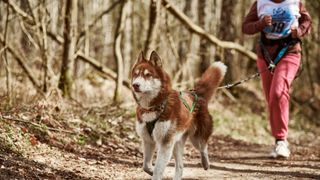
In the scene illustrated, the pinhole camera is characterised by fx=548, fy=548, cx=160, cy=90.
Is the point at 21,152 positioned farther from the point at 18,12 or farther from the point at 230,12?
the point at 230,12

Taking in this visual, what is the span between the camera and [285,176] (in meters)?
5.73

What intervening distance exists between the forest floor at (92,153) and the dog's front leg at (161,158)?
678 mm

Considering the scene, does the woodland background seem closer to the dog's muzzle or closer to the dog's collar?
the dog's collar

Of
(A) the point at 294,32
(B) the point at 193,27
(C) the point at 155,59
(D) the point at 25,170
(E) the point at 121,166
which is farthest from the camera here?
(B) the point at 193,27

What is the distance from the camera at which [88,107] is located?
28.6ft

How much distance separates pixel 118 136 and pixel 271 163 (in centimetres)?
218

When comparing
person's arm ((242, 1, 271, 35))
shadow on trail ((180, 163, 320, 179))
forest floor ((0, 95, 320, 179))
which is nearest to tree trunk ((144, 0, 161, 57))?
forest floor ((0, 95, 320, 179))

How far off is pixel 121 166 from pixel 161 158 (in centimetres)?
123

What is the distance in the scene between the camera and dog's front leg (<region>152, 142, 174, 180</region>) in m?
4.99

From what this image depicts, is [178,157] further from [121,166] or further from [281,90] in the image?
[281,90]

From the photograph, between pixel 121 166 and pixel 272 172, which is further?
pixel 121 166

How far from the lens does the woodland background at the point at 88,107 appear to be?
5875mm

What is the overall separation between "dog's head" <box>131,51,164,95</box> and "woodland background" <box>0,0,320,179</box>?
1070 mm

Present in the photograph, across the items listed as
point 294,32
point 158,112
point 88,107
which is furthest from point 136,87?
point 88,107
